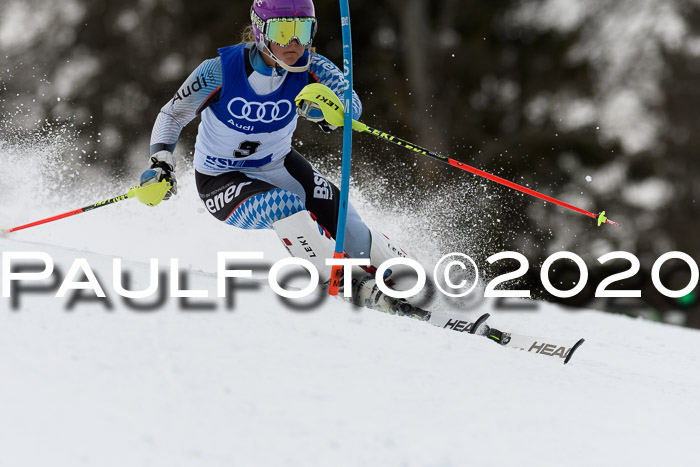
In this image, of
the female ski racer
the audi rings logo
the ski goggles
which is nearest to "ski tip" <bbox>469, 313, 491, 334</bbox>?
the female ski racer

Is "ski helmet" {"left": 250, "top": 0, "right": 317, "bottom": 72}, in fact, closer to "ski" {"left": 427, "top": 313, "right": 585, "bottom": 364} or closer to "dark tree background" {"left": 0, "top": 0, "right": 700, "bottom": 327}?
"ski" {"left": 427, "top": 313, "right": 585, "bottom": 364}

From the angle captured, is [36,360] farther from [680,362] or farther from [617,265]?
[617,265]

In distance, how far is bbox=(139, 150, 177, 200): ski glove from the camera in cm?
365

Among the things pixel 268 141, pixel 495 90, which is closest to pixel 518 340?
pixel 268 141

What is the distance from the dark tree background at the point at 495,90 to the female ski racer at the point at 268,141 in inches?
340

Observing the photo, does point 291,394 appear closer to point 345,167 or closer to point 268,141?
point 345,167

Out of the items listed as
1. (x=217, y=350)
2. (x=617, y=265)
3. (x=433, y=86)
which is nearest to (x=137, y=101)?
(x=433, y=86)

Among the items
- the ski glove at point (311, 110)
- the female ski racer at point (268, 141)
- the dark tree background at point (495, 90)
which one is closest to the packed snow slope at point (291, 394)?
the female ski racer at point (268, 141)

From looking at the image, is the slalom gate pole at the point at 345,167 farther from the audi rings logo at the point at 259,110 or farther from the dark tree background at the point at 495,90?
the dark tree background at the point at 495,90

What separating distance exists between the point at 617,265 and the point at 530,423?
478 inches

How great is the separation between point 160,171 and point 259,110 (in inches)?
21.5

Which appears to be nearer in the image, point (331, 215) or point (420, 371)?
point (420, 371)

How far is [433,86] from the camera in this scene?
13836 millimetres

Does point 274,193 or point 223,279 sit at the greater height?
point 274,193
